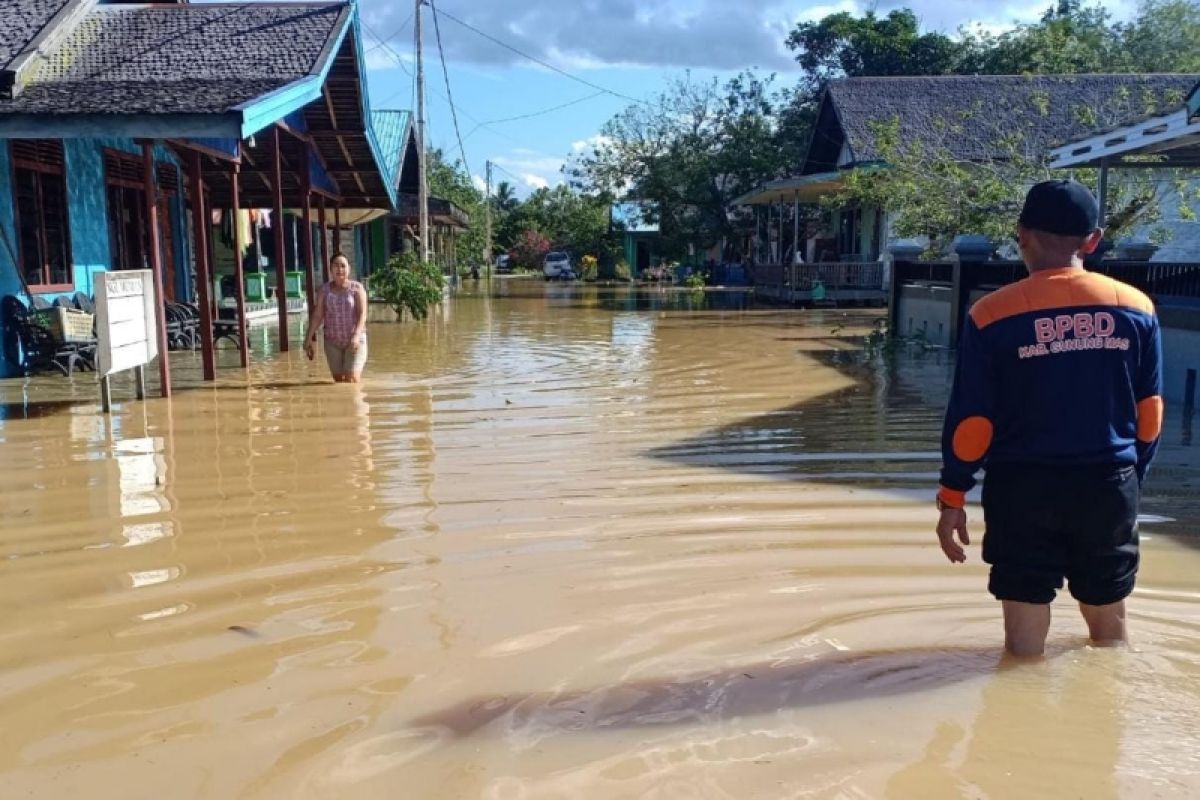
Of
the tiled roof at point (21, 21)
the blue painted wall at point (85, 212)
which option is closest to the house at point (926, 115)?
the blue painted wall at point (85, 212)

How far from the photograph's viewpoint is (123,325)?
31.4 feet

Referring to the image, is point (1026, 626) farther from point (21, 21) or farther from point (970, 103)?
point (970, 103)

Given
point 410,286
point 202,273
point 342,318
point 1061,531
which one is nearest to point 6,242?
point 202,273

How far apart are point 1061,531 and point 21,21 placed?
12.4 metres

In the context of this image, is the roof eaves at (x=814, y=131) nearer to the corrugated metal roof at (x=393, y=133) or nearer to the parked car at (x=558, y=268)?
the corrugated metal roof at (x=393, y=133)

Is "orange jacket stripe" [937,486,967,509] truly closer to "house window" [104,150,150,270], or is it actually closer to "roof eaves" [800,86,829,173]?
"house window" [104,150,150,270]

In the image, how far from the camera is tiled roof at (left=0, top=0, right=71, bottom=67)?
34.3 feet

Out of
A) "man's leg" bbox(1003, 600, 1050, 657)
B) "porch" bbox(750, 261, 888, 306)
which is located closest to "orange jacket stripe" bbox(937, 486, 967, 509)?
"man's leg" bbox(1003, 600, 1050, 657)

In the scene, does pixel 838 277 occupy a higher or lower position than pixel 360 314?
higher

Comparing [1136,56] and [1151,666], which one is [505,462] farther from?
[1136,56]

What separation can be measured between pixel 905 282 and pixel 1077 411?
50.0 ft

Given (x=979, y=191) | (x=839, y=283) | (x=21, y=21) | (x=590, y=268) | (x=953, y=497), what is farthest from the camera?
(x=590, y=268)

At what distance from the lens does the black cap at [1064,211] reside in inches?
130

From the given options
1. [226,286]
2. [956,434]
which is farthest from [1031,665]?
[226,286]
